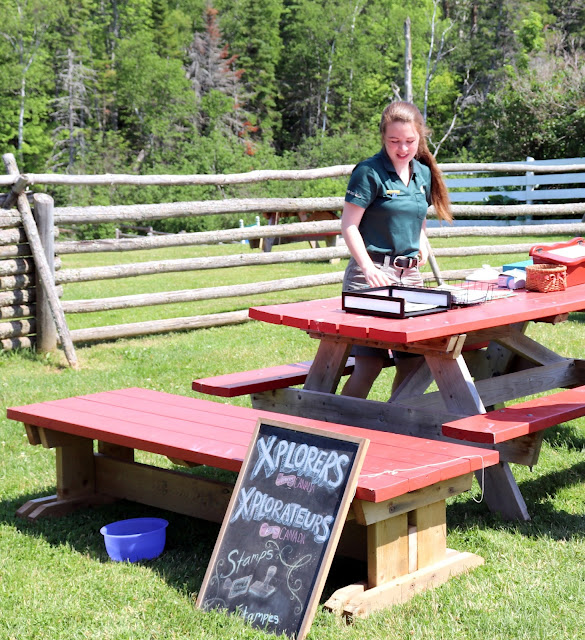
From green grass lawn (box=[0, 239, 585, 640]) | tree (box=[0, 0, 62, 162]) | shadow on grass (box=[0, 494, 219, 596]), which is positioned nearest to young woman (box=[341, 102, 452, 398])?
green grass lawn (box=[0, 239, 585, 640])

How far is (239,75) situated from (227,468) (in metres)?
Answer: 50.4

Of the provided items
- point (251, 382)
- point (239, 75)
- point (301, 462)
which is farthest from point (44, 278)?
point (239, 75)

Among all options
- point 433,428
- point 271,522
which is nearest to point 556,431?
point 433,428

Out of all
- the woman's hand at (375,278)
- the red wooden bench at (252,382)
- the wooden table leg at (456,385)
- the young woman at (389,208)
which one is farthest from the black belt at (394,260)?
the red wooden bench at (252,382)

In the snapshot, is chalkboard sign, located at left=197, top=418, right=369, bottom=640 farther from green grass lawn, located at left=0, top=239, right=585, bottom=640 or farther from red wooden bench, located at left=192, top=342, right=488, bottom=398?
red wooden bench, located at left=192, top=342, right=488, bottom=398

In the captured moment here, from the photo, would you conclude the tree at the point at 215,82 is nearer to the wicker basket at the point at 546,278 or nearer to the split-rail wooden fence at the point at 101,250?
the split-rail wooden fence at the point at 101,250

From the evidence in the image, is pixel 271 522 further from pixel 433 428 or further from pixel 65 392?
pixel 65 392

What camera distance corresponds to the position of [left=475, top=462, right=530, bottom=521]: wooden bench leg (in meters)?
Result: 4.21

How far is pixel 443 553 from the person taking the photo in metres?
3.60

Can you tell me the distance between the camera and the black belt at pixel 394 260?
4.73 metres

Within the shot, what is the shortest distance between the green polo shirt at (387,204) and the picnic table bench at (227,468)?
116 centimetres

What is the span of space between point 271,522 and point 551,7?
49410mm

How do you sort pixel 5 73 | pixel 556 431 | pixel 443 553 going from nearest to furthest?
1. pixel 443 553
2. pixel 556 431
3. pixel 5 73

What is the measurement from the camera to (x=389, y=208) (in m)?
4.70
